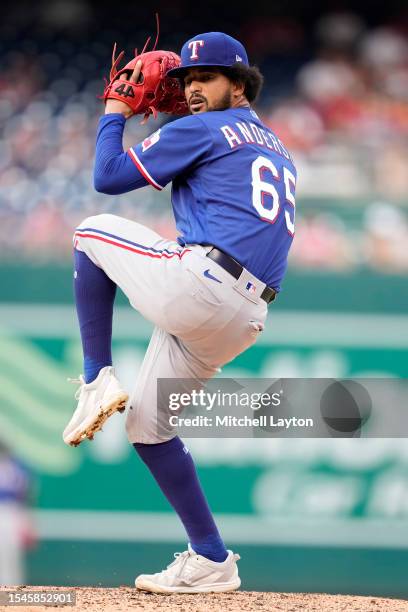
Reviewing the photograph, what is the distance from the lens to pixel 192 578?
11.9ft

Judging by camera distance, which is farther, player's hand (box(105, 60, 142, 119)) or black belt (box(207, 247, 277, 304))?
player's hand (box(105, 60, 142, 119))

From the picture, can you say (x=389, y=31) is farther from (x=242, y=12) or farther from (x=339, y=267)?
(x=339, y=267)

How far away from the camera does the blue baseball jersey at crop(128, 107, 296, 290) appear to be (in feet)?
10.6

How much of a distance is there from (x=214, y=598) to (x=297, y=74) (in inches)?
194

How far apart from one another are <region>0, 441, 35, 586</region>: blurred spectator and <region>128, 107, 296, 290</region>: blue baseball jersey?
2794mm

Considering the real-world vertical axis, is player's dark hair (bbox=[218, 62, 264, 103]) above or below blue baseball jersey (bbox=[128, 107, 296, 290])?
above

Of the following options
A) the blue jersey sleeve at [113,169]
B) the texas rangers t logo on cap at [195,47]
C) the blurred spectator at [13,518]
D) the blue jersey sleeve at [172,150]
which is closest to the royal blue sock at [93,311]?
the blue jersey sleeve at [113,169]

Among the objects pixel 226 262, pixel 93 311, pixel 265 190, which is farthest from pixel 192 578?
pixel 265 190

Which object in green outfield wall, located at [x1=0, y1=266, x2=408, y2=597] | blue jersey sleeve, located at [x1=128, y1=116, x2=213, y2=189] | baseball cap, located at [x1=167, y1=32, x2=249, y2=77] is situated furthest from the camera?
green outfield wall, located at [x1=0, y1=266, x2=408, y2=597]

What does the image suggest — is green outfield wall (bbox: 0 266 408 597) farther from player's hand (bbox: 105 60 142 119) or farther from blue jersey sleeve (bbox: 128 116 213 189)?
blue jersey sleeve (bbox: 128 116 213 189)

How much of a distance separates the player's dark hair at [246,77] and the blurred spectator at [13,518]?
3018 millimetres

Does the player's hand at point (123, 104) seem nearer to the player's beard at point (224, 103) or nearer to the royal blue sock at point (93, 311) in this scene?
the player's beard at point (224, 103)

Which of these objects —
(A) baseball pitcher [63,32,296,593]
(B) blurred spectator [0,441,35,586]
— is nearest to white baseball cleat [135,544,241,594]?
(A) baseball pitcher [63,32,296,593]

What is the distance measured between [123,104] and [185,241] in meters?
0.53
